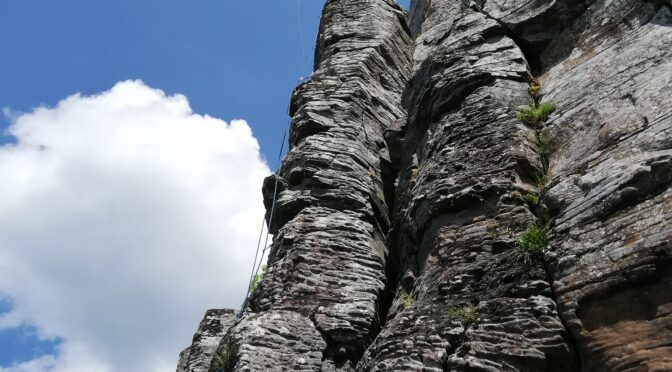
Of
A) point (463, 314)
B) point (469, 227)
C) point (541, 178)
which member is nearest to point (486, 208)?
point (469, 227)

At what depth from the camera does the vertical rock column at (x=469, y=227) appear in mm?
7148

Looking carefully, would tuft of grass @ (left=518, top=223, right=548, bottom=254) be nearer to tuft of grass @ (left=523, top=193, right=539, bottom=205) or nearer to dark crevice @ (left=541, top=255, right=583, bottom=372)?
dark crevice @ (left=541, top=255, right=583, bottom=372)

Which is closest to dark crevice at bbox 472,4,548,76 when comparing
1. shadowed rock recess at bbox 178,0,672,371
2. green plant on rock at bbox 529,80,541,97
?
shadowed rock recess at bbox 178,0,672,371

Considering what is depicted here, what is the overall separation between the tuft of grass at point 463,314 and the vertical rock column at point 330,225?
9.38 feet

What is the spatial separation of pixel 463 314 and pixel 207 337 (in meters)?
12.9

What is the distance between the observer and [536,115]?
10.6m

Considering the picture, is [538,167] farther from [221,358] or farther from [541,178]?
[221,358]

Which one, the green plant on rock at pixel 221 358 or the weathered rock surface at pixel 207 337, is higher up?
the weathered rock surface at pixel 207 337

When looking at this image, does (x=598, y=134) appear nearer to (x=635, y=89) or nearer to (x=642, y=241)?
(x=635, y=89)

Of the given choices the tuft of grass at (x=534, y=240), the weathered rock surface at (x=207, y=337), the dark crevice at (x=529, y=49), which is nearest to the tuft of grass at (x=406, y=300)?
the tuft of grass at (x=534, y=240)

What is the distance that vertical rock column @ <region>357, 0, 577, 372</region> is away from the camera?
715 centimetres

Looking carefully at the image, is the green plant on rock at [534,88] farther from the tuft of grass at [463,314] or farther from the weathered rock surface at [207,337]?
the weathered rock surface at [207,337]

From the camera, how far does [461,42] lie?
13.7 meters

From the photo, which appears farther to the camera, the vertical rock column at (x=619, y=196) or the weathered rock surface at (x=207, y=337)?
the weathered rock surface at (x=207, y=337)
